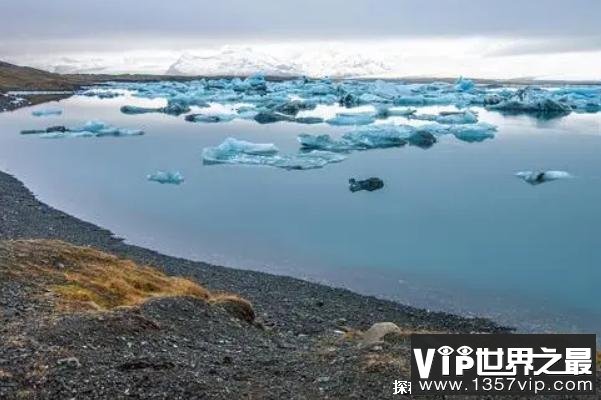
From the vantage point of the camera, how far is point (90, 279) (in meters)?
11.8

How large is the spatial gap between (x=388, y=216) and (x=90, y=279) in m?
13.0

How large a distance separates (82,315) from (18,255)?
12.4 ft

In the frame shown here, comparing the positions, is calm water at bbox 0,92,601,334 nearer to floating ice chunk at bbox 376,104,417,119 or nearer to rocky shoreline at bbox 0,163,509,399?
rocky shoreline at bbox 0,163,509,399

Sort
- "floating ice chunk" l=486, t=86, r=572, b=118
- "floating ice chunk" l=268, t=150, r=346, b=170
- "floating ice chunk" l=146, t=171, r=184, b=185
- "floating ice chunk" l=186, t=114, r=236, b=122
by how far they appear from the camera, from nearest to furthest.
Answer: "floating ice chunk" l=146, t=171, r=184, b=185 < "floating ice chunk" l=268, t=150, r=346, b=170 < "floating ice chunk" l=186, t=114, r=236, b=122 < "floating ice chunk" l=486, t=86, r=572, b=118

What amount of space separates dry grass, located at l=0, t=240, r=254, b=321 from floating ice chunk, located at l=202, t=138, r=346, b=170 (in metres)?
19.9

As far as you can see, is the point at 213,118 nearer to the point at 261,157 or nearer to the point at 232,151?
the point at 232,151

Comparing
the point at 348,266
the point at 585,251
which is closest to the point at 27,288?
the point at 348,266

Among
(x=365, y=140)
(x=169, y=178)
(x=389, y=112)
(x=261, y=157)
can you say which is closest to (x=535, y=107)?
(x=389, y=112)

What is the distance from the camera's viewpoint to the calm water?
52.5 ft

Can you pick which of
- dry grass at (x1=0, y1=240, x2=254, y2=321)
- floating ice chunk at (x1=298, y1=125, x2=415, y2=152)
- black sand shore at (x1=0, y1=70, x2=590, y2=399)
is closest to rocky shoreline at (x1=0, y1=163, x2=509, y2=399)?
black sand shore at (x1=0, y1=70, x2=590, y2=399)

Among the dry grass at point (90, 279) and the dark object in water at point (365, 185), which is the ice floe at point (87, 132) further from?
the dry grass at point (90, 279)

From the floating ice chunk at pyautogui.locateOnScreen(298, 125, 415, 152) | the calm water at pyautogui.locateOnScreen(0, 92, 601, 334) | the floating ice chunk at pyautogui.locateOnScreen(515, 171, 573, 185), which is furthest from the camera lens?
the floating ice chunk at pyautogui.locateOnScreen(298, 125, 415, 152)

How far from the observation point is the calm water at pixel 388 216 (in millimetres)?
15992

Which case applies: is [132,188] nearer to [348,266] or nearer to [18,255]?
[348,266]
